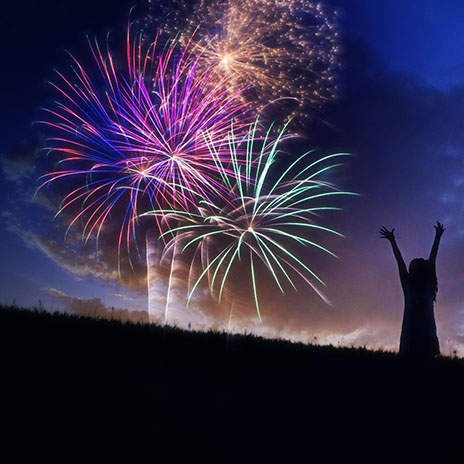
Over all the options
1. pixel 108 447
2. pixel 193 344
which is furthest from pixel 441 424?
pixel 108 447

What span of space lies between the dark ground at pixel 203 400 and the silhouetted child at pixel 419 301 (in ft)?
10.7

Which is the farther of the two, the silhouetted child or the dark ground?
the silhouetted child

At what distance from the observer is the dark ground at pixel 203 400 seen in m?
7.21

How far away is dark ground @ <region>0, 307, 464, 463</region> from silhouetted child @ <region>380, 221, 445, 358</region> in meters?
3.27

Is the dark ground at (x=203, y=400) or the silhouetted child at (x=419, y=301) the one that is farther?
the silhouetted child at (x=419, y=301)

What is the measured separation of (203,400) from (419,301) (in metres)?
11.0

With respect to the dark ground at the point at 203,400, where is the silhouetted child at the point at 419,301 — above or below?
above

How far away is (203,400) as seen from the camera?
8867 mm

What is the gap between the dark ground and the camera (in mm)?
7215

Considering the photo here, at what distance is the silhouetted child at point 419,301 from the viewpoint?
54.1ft

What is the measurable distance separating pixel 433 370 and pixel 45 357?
1057cm

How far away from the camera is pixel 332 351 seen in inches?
560

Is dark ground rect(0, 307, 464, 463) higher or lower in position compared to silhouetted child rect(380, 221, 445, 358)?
lower

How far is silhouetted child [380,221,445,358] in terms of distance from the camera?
16.5 meters
